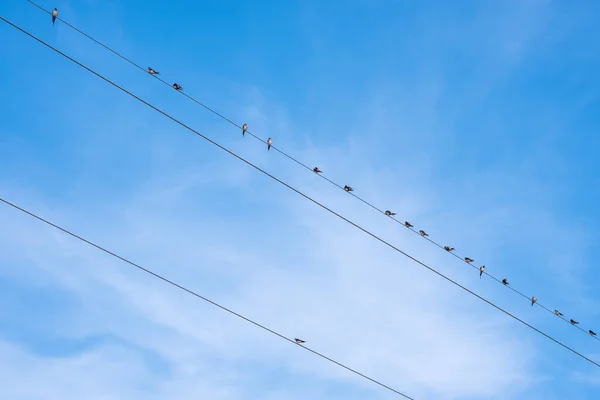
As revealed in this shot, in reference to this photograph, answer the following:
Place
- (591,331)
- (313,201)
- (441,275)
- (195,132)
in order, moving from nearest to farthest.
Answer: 1. (195,132)
2. (313,201)
3. (441,275)
4. (591,331)

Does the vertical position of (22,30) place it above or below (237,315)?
above

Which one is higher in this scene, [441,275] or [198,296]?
[441,275]

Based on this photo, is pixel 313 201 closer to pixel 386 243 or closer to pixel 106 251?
pixel 386 243

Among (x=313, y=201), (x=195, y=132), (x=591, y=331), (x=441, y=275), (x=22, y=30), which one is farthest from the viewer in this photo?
(x=591, y=331)

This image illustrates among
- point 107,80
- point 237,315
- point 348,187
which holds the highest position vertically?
point 348,187

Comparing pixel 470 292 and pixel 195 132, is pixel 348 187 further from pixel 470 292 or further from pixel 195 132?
pixel 195 132

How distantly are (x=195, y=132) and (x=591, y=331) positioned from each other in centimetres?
2842

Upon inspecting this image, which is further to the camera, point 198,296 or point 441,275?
point 441,275

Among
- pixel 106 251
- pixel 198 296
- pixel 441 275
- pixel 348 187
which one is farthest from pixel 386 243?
pixel 348 187

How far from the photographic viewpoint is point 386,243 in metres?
25.2

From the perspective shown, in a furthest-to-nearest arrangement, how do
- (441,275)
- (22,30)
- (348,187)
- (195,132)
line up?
1. (348,187)
2. (441,275)
3. (195,132)
4. (22,30)

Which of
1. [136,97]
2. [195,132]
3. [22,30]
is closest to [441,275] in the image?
[195,132]

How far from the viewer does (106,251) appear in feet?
72.6

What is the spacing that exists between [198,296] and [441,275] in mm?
8588
